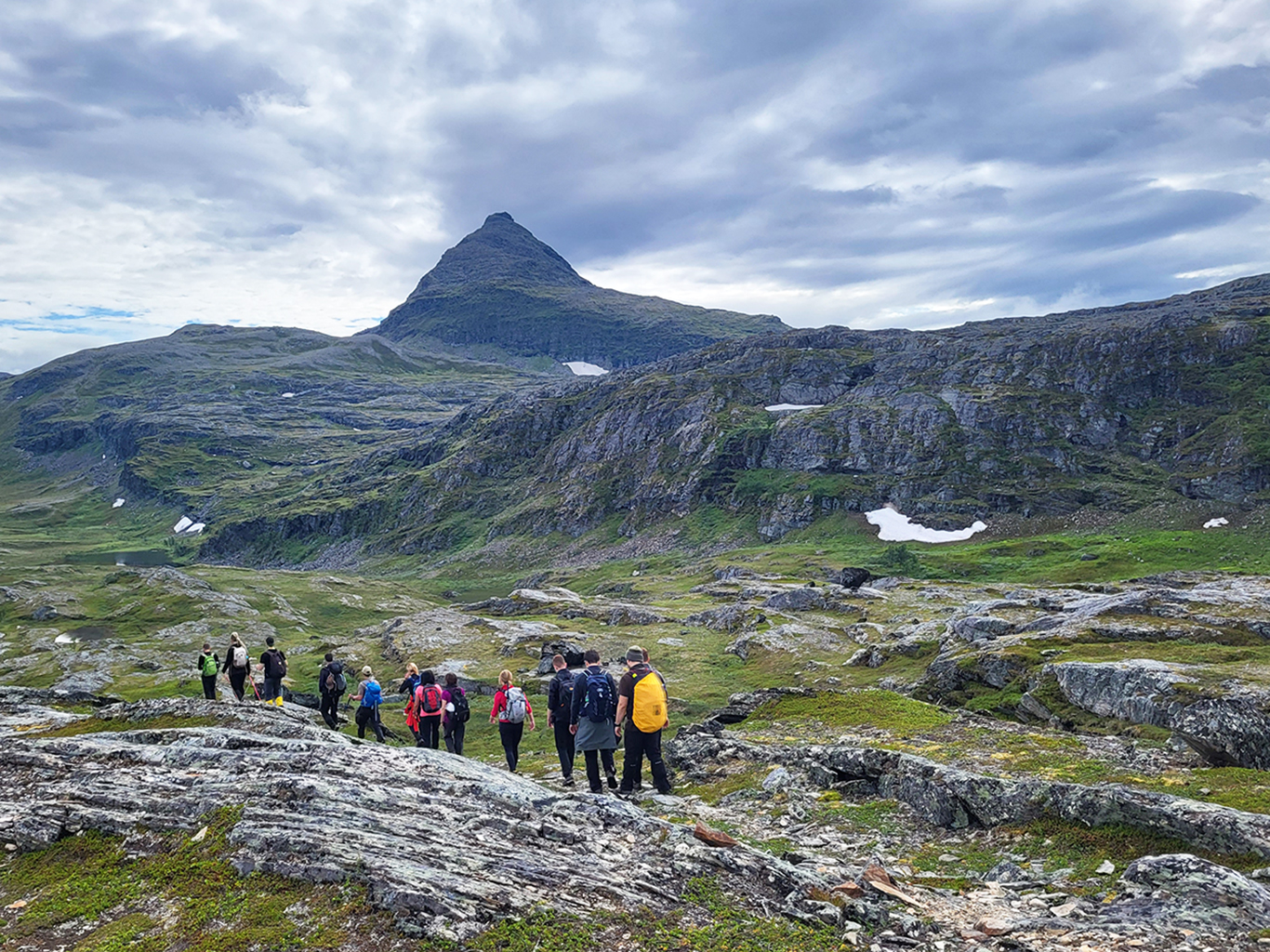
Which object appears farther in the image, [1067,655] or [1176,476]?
[1176,476]

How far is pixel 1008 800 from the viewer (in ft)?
56.6

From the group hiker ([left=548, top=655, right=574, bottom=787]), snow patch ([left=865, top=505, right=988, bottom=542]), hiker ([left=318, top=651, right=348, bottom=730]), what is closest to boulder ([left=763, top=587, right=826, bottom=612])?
hiker ([left=318, top=651, right=348, bottom=730])

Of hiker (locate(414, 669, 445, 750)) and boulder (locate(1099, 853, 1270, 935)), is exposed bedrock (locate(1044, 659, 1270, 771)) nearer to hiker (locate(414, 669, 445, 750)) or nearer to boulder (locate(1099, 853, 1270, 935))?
boulder (locate(1099, 853, 1270, 935))

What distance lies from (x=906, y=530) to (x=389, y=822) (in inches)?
6949

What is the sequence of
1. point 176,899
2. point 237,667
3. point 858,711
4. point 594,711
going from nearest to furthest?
point 176,899
point 594,711
point 858,711
point 237,667

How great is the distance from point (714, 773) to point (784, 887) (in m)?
12.9

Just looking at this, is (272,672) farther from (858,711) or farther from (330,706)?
(858,711)

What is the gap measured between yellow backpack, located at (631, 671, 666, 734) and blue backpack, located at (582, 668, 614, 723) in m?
1.02

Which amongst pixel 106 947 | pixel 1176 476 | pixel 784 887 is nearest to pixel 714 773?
pixel 784 887

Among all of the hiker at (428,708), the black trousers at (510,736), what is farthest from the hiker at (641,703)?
the hiker at (428,708)

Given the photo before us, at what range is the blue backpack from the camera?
68.9 feet

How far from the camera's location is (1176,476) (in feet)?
554

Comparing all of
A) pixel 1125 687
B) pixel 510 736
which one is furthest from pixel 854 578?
pixel 510 736

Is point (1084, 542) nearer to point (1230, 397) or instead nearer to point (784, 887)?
point (1230, 397)
